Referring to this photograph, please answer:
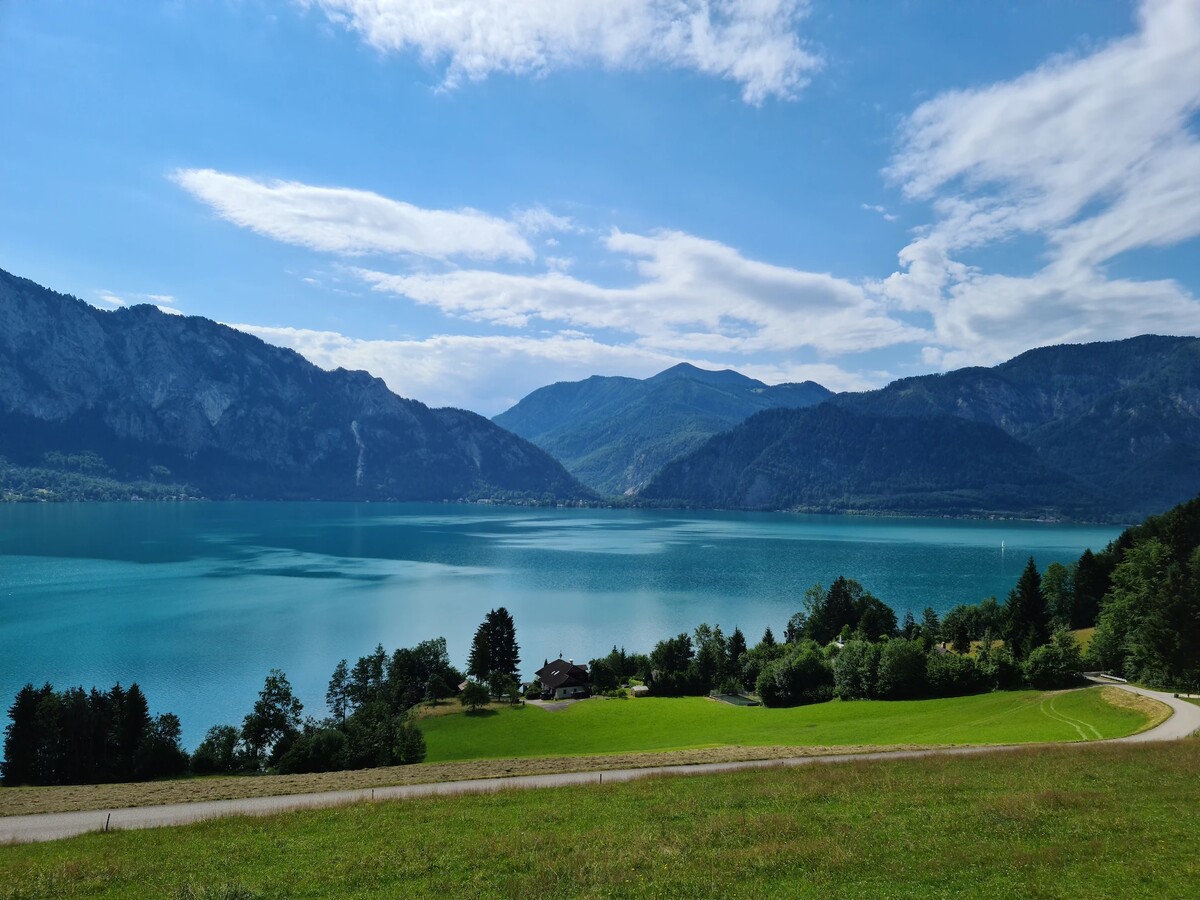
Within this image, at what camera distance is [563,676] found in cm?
6762

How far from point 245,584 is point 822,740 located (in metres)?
111

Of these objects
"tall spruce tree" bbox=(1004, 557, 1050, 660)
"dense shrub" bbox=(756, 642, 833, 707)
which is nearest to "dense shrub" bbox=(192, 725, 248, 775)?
"dense shrub" bbox=(756, 642, 833, 707)

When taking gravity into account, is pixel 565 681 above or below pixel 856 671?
below

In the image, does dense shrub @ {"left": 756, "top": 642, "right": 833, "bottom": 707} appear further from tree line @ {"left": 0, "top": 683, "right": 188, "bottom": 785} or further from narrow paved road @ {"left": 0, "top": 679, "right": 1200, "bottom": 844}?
tree line @ {"left": 0, "top": 683, "right": 188, "bottom": 785}

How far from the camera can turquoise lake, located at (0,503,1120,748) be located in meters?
70.0

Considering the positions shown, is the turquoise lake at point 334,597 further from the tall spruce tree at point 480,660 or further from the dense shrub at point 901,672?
the dense shrub at point 901,672

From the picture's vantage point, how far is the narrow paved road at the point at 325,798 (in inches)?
758

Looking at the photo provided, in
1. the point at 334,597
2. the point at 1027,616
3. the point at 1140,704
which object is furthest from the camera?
the point at 334,597

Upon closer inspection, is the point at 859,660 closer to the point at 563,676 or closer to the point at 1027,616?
the point at 1027,616

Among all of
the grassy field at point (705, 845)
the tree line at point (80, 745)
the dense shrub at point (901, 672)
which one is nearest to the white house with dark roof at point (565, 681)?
the dense shrub at point (901, 672)

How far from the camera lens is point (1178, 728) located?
31641mm

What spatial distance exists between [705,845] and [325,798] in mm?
13100

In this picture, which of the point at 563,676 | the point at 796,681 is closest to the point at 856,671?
the point at 796,681

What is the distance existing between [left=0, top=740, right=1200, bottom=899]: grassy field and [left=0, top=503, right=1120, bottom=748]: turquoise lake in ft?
135
